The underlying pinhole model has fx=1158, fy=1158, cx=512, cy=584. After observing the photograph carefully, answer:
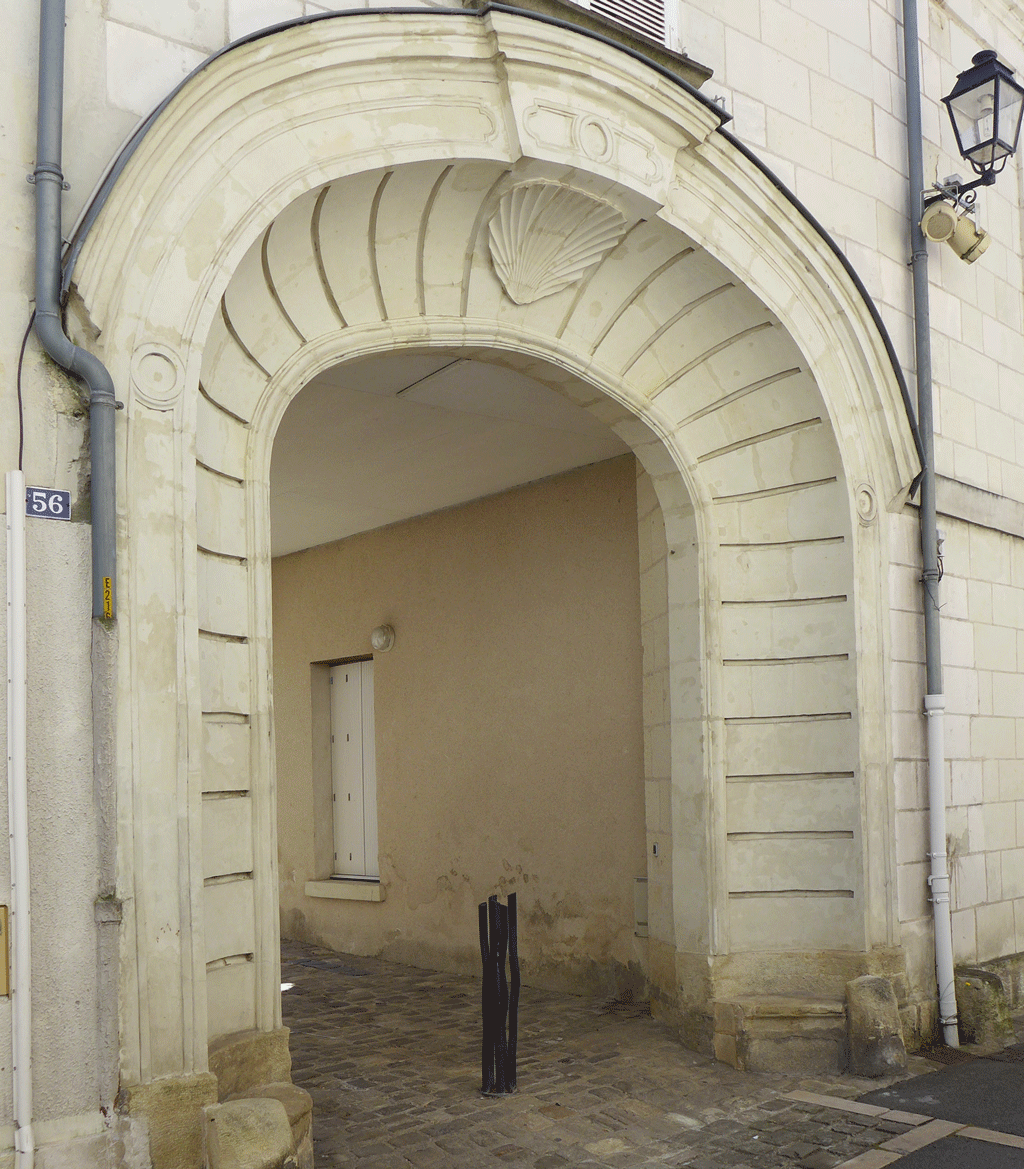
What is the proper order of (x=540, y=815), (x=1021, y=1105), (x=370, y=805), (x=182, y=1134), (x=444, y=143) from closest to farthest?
1. (x=182, y=1134)
2. (x=444, y=143)
3. (x=1021, y=1105)
4. (x=540, y=815)
5. (x=370, y=805)

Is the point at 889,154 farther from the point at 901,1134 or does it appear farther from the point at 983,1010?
the point at 901,1134

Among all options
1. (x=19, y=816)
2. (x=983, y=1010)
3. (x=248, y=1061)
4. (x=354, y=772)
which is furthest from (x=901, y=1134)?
(x=354, y=772)

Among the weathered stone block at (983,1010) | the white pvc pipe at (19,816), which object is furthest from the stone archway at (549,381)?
the weathered stone block at (983,1010)

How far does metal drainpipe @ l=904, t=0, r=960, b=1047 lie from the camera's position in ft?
18.6

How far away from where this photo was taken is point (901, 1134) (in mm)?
4348

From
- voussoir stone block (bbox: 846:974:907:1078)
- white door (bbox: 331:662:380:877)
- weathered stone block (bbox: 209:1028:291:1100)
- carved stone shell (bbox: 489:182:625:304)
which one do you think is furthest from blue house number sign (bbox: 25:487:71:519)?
white door (bbox: 331:662:380:877)

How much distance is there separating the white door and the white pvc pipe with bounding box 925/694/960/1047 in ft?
16.0

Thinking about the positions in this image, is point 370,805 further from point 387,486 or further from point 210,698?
point 210,698

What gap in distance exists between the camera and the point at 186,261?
3.69m

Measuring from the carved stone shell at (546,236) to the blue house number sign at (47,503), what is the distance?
7.62 ft

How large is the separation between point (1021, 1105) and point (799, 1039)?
3.15ft

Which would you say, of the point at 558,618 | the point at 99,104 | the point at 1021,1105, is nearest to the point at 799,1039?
the point at 1021,1105

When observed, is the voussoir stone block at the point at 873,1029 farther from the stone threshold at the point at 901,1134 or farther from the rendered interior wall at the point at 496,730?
the rendered interior wall at the point at 496,730

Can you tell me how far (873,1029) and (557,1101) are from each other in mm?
1477
